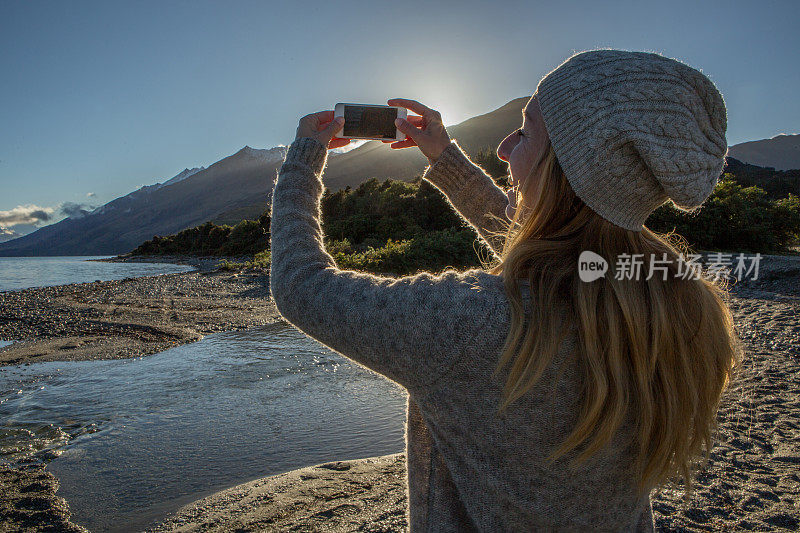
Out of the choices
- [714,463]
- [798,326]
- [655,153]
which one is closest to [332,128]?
[655,153]

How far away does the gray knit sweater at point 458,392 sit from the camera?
0.80m

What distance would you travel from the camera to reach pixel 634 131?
0.85 m

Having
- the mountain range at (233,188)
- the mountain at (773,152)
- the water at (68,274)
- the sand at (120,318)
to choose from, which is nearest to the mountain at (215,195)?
the mountain range at (233,188)

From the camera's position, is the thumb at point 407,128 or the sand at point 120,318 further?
the sand at point 120,318

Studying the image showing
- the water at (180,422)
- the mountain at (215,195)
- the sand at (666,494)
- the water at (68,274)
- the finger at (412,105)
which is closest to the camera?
the finger at (412,105)

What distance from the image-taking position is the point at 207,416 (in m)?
3.76

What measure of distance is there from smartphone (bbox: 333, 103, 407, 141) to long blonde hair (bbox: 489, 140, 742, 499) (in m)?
0.70

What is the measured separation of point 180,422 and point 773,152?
244 ft

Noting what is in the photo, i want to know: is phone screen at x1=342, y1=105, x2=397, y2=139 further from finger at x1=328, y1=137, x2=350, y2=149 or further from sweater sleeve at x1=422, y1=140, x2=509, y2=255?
sweater sleeve at x1=422, y1=140, x2=509, y2=255

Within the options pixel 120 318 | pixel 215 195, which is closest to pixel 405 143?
pixel 120 318

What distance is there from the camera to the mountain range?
67.4 metres

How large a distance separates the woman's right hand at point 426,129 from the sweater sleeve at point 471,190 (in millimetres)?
34

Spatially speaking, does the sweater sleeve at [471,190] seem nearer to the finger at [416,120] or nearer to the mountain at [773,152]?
the finger at [416,120]

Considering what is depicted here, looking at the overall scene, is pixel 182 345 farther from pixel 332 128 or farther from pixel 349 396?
pixel 332 128
